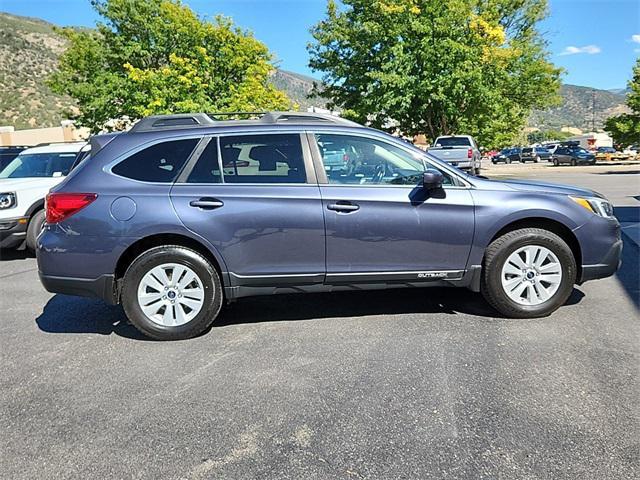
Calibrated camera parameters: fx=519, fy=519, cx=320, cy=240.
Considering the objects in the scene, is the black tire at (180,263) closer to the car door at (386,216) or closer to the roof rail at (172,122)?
Answer: the car door at (386,216)

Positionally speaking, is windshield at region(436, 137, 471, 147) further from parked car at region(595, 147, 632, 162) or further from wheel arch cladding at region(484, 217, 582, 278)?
parked car at region(595, 147, 632, 162)

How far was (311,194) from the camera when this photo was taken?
4.27 meters

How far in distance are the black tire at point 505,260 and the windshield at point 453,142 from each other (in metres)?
15.8

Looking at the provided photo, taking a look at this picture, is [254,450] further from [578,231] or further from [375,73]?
[375,73]

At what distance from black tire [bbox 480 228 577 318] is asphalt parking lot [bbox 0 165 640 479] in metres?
0.13

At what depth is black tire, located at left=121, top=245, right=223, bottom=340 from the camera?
418 centimetres

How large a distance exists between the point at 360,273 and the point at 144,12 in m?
23.4

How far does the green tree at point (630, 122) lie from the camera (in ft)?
91.7

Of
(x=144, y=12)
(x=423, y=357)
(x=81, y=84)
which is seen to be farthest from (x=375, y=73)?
(x=423, y=357)

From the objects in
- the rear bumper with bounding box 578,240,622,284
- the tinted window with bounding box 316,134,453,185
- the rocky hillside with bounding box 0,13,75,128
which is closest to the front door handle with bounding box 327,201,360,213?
the tinted window with bounding box 316,134,453,185

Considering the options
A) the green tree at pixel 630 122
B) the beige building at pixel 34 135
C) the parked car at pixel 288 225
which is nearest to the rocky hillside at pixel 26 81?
the beige building at pixel 34 135

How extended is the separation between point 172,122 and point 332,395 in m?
2.82

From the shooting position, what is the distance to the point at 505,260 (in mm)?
4422

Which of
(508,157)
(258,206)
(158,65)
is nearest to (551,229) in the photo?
(258,206)
